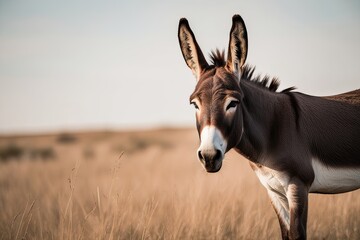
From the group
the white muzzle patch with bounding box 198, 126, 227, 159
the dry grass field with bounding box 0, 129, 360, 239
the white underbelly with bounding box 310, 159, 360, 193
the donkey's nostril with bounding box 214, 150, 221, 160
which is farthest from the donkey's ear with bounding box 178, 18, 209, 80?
the white underbelly with bounding box 310, 159, 360, 193

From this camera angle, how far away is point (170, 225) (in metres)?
5.31

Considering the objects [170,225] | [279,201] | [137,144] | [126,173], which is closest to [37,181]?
[126,173]

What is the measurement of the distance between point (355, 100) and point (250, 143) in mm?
1828

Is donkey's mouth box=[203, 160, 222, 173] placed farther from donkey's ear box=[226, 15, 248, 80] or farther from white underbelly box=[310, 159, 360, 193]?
white underbelly box=[310, 159, 360, 193]

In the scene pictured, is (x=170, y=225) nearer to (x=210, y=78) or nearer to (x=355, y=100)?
(x=210, y=78)

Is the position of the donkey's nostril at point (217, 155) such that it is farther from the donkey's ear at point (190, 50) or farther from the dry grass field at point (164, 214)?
the dry grass field at point (164, 214)

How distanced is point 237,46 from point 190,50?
0.54 m

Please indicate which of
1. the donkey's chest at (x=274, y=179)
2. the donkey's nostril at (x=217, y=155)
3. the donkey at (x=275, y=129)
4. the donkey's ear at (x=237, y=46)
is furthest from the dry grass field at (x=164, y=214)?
the donkey's ear at (x=237, y=46)

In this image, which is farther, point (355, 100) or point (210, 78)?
point (355, 100)

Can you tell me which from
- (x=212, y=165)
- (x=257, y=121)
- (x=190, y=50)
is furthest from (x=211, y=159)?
(x=190, y=50)

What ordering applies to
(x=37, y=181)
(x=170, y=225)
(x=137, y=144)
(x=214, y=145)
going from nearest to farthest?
(x=214, y=145) < (x=170, y=225) < (x=37, y=181) < (x=137, y=144)

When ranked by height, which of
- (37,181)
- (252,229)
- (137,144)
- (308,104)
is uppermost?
(308,104)

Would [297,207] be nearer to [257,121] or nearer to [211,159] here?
[257,121]

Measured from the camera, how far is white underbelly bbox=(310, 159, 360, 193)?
13.5 ft
